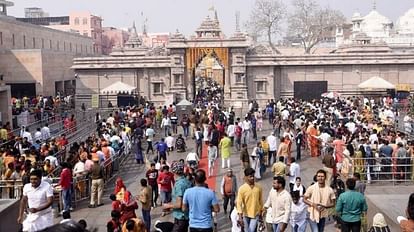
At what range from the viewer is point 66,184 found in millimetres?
12320

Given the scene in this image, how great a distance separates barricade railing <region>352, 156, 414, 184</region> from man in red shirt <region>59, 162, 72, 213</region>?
7616 millimetres

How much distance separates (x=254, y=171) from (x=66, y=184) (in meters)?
5.35

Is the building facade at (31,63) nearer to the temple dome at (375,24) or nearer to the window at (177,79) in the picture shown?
the window at (177,79)

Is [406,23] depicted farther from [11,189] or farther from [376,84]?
[11,189]

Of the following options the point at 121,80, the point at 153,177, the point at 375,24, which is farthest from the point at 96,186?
the point at 375,24

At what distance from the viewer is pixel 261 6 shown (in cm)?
5738

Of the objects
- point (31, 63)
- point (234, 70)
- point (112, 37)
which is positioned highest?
point (112, 37)

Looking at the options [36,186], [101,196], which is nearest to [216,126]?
[101,196]

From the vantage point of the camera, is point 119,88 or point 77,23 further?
point 77,23

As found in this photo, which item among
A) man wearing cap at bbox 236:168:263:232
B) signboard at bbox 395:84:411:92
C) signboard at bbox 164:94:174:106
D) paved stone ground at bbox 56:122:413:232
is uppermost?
signboard at bbox 395:84:411:92

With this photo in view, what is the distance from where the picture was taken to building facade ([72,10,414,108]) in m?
36.8

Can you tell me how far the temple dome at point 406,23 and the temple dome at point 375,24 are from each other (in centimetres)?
155

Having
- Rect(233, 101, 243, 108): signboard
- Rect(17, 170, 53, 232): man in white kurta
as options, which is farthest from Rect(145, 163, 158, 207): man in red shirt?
Rect(233, 101, 243, 108): signboard

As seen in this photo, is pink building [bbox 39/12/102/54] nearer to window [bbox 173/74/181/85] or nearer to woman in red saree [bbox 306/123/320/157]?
window [bbox 173/74/181/85]
